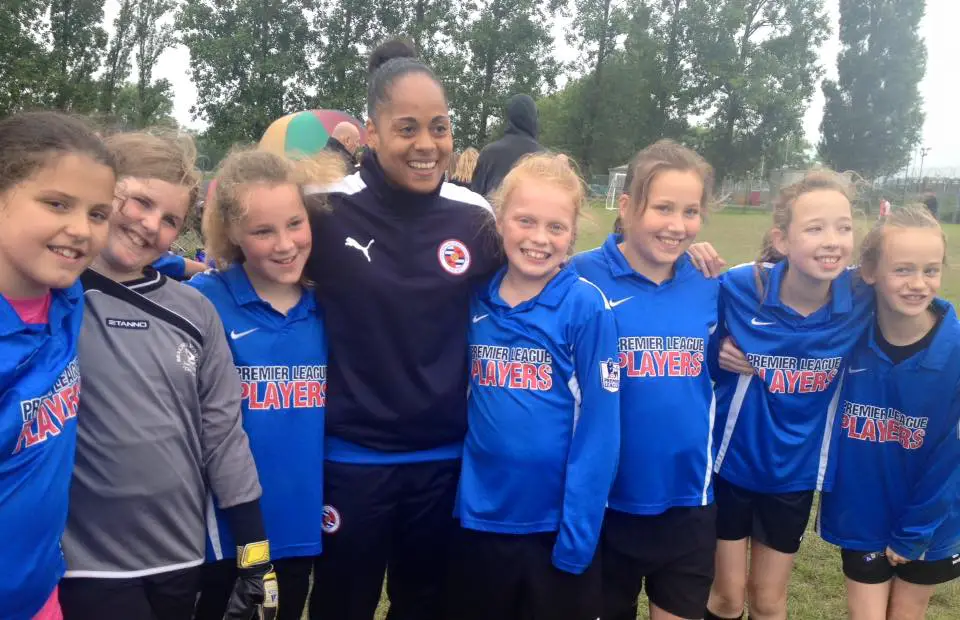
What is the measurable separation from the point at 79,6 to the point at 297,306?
28.1 meters

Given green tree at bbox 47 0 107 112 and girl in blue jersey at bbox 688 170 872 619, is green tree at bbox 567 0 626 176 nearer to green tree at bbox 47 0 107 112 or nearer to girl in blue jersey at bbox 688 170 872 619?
green tree at bbox 47 0 107 112

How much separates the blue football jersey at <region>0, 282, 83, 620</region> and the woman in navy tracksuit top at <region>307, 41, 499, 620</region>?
0.81 meters

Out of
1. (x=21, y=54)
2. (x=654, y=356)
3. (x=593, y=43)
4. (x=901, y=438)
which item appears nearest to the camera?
(x=654, y=356)

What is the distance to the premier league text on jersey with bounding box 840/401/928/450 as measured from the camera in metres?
2.67

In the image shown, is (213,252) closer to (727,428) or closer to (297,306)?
(297,306)

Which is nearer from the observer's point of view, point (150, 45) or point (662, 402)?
point (662, 402)

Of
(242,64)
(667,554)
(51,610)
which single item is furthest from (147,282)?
(242,64)

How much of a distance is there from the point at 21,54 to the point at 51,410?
88.4ft

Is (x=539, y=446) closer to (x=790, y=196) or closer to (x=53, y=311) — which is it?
(x=53, y=311)

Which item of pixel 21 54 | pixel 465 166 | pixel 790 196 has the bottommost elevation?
pixel 790 196

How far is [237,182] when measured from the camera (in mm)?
2311

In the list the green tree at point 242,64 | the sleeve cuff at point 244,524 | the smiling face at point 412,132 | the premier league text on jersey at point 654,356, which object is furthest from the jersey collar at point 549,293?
the green tree at point 242,64

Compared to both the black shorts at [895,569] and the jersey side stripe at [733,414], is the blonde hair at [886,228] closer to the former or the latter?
the jersey side stripe at [733,414]

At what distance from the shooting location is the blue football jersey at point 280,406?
225 centimetres
